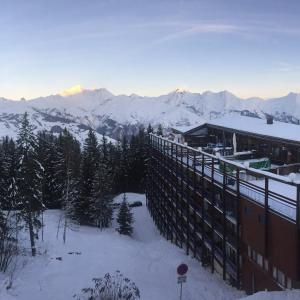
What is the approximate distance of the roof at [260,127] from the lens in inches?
1426

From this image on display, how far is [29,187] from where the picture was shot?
41.7 m

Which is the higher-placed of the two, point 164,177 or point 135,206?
point 164,177

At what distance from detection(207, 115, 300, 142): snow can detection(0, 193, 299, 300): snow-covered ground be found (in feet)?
43.2

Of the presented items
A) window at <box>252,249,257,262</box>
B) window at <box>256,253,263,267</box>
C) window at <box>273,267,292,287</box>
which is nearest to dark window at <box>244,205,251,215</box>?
window at <box>252,249,257,262</box>

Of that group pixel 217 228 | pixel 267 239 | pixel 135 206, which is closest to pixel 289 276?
pixel 267 239

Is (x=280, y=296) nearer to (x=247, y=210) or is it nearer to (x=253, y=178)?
(x=247, y=210)

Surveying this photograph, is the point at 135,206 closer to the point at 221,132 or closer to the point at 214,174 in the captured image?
the point at 221,132

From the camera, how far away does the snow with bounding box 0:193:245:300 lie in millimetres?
29734

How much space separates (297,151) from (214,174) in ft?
23.8

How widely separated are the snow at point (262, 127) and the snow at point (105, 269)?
13187mm

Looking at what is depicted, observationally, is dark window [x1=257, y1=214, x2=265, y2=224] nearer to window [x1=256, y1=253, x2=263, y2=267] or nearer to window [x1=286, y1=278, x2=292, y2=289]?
window [x1=256, y1=253, x2=263, y2=267]

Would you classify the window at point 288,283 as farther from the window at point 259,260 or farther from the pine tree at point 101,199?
the pine tree at point 101,199

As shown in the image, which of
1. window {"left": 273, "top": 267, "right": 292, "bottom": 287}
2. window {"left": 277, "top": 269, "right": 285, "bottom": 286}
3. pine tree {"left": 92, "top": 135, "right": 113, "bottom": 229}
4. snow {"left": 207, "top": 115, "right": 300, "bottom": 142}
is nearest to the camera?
window {"left": 273, "top": 267, "right": 292, "bottom": 287}

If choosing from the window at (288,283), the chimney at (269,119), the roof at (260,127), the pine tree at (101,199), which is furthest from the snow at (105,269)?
the chimney at (269,119)
